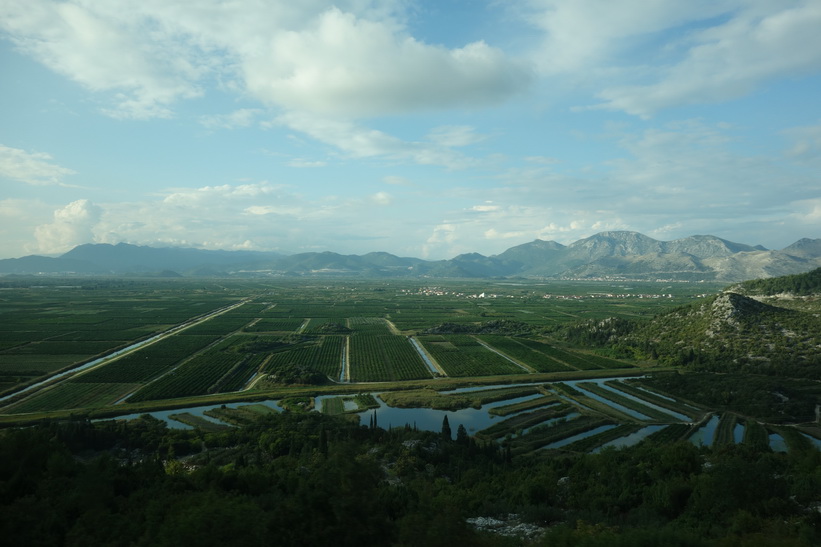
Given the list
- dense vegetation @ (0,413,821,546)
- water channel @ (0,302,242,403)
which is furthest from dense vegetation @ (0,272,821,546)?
water channel @ (0,302,242,403)

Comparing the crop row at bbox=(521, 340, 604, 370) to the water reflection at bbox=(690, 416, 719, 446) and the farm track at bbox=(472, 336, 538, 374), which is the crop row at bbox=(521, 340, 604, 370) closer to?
the farm track at bbox=(472, 336, 538, 374)

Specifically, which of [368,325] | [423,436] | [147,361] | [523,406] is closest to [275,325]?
[368,325]

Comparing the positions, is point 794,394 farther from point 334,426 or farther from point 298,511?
point 298,511

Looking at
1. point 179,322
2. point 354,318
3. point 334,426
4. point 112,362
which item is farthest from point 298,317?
point 334,426

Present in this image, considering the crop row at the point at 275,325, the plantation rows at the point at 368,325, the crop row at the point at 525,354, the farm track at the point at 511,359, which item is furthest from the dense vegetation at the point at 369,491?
the crop row at the point at 275,325

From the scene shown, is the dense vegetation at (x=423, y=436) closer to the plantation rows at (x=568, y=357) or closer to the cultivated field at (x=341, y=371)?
the cultivated field at (x=341, y=371)

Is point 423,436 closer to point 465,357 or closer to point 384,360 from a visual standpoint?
point 384,360
